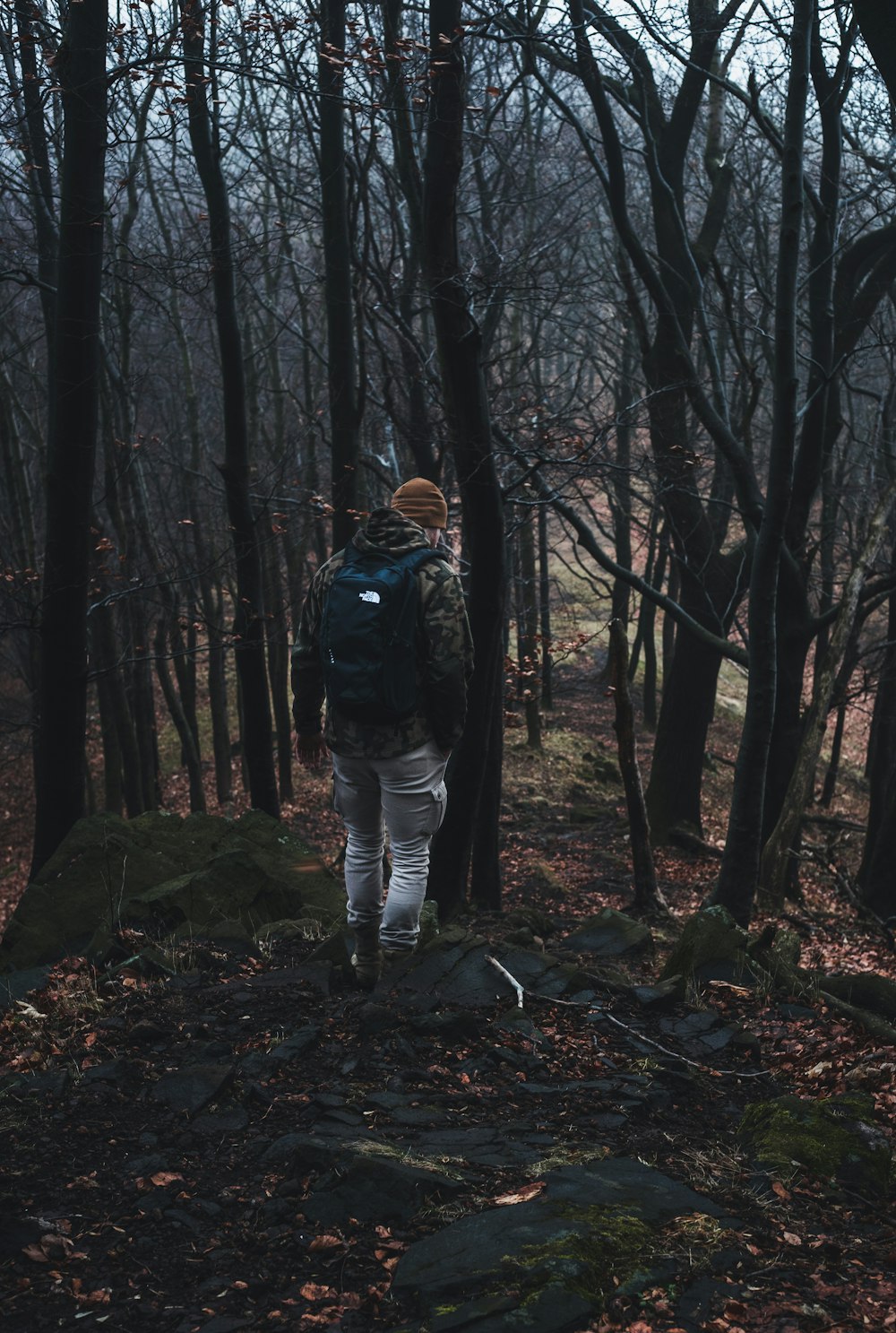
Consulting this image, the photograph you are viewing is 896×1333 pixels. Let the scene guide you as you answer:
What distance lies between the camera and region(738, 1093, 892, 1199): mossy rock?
3680mm

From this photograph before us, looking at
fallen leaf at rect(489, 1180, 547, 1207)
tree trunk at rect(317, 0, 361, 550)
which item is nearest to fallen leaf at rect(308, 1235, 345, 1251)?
fallen leaf at rect(489, 1180, 547, 1207)

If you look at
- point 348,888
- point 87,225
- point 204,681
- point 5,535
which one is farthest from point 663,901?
point 204,681

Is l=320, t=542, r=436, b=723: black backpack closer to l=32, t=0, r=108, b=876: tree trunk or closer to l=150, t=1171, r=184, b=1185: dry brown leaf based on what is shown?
l=150, t=1171, r=184, b=1185: dry brown leaf

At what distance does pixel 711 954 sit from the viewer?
623 cm

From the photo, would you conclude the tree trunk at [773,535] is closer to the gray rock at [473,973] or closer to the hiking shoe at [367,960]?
the gray rock at [473,973]

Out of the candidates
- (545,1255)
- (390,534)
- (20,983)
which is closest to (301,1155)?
(545,1255)

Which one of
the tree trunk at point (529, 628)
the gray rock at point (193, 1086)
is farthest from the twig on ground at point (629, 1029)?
the tree trunk at point (529, 628)

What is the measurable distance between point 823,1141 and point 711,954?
96.8 inches

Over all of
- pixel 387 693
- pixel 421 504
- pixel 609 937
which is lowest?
pixel 609 937

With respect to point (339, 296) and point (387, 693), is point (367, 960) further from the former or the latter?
point (339, 296)

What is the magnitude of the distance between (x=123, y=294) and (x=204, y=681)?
771 inches

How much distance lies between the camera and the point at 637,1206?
317cm

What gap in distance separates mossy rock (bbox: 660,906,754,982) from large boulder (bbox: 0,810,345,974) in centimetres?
223

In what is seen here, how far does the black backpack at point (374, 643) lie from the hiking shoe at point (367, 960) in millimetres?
1179
